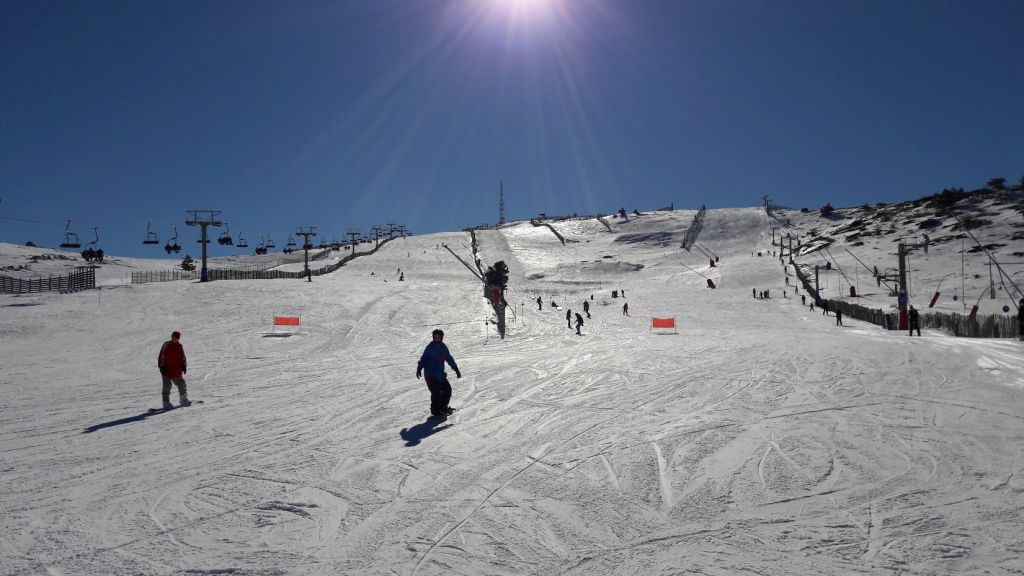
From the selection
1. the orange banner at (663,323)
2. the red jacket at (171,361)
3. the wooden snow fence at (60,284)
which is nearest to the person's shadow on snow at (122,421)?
the red jacket at (171,361)

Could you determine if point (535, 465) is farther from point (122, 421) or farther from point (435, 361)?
point (122, 421)

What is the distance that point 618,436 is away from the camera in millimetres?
8039

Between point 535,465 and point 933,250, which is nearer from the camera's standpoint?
point 535,465

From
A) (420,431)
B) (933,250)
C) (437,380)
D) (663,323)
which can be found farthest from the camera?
(933,250)

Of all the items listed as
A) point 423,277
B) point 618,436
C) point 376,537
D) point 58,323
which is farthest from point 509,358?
point 423,277

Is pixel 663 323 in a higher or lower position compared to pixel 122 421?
higher

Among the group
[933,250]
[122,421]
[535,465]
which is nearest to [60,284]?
[122,421]

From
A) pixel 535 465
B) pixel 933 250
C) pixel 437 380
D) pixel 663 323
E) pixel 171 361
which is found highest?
pixel 933 250

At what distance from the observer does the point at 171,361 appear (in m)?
10.9

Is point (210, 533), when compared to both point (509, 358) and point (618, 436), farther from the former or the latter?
point (509, 358)

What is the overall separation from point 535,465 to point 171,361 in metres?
7.99

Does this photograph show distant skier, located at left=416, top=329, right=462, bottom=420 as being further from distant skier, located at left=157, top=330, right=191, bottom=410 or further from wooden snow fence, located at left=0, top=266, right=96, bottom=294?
wooden snow fence, located at left=0, top=266, right=96, bottom=294

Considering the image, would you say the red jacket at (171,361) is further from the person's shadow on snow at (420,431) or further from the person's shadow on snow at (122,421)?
the person's shadow on snow at (420,431)

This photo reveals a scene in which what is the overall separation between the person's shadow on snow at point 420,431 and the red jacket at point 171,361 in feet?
16.9
